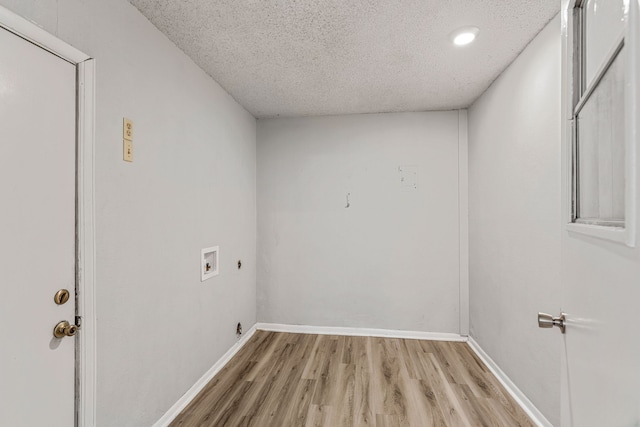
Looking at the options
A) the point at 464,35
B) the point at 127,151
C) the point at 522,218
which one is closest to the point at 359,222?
the point at 522,218

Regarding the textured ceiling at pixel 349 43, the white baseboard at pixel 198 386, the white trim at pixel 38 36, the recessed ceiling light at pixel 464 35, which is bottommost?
the white baseboard at pixel 198 386

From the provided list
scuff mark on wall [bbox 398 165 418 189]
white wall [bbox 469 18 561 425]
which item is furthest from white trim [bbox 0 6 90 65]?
scuff mark on wall [bbox 398 165 418 189]

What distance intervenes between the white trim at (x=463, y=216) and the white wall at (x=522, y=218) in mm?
269

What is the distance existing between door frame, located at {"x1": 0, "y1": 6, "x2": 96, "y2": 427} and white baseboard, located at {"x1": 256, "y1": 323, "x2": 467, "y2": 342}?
7.32 ft

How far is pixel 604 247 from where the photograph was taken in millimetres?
615

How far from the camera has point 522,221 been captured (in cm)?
204

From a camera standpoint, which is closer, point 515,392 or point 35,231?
point 35,231

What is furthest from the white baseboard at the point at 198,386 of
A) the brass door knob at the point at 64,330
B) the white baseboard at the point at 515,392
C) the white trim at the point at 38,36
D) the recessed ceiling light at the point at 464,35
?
the recessed ceiling light at the point at 464,35

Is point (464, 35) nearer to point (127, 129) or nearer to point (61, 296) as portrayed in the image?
point (127, 129)

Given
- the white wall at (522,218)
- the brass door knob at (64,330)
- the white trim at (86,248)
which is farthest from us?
the white wall at (522,218)

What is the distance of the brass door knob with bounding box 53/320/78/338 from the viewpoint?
1170 millimetres

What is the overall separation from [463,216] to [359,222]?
3.62ft

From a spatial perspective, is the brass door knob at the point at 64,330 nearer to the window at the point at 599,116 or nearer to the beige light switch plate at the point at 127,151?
the beige light switch plate at the point at 127,151

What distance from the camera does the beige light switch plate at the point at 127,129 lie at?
1.53 metres
